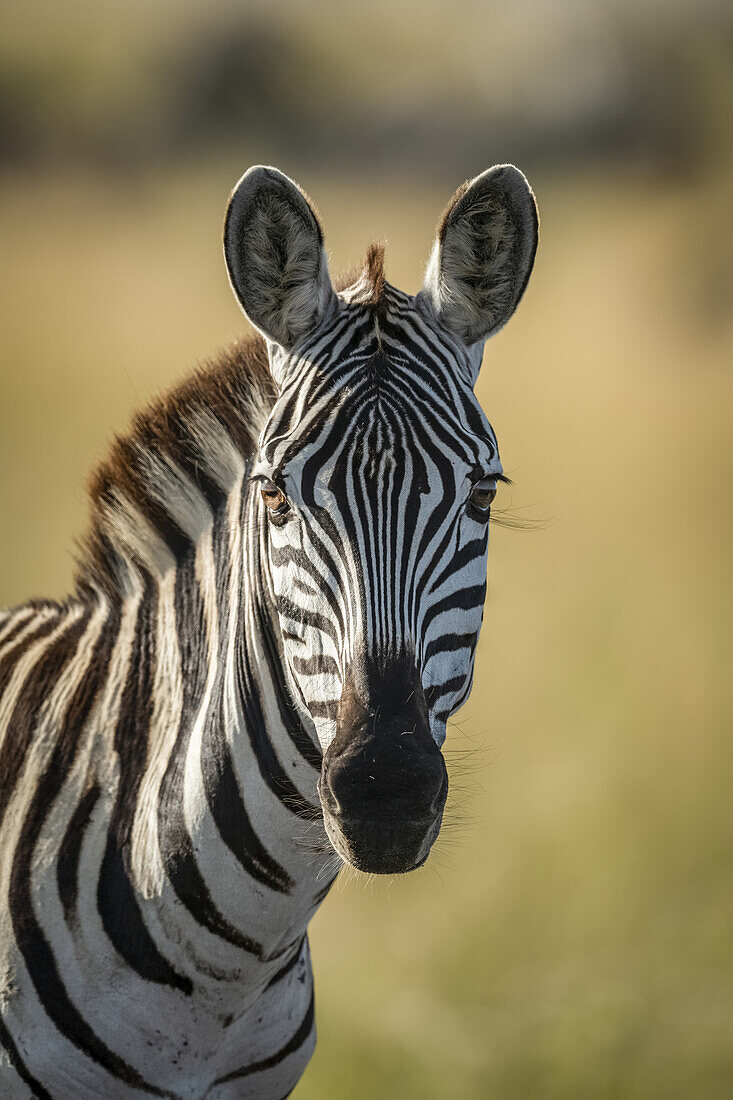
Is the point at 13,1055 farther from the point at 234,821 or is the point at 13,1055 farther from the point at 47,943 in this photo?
the point at 234,821

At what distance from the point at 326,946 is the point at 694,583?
681 centimetres

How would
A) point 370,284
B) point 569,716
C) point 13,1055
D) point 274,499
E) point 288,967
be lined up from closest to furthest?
point 274,499 → point 13,1055 → point 370,284 → point 288,967 → point 569,716

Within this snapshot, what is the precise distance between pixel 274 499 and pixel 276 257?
0.78 metres

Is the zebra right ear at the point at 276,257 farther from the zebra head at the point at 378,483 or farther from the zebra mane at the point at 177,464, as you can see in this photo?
the zebra mane at the point at 177,464

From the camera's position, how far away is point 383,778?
2.09 m

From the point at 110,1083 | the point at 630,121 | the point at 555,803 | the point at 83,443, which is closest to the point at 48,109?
the point at 83,443

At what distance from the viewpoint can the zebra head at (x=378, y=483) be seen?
7.07 ft

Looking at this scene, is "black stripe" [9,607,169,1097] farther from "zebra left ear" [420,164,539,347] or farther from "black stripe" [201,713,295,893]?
"zebra left ear" [420,164,539,347]

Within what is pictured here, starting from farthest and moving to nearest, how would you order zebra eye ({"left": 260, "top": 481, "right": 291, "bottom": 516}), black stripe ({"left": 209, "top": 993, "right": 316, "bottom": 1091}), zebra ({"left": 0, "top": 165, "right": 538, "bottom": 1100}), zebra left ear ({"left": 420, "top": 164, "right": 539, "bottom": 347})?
black stripe ({"left": 209, "top": 993, "right": 316, "bottom": 1091}) → zebra left ear ({"left": 420, "top": 164, "right": 539, "bottom": 347}) → zebra eye ({"left": 260, "top": 481, "right": 291, "bottom": 516}) → zebra ({"left": 0, "top": 165, "right": 538, "bottom": 1100})

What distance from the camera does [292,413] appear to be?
2.48m

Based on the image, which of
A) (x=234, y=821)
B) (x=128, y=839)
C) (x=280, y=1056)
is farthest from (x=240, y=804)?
(x=280, y=1056)

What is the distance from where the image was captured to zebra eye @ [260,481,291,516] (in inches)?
95.4

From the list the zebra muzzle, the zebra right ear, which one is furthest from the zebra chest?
the zebra right ear

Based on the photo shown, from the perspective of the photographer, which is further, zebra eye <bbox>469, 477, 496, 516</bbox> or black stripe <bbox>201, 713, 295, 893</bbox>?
black stripe <bbox>201, 713, 295, 893</bbox>
